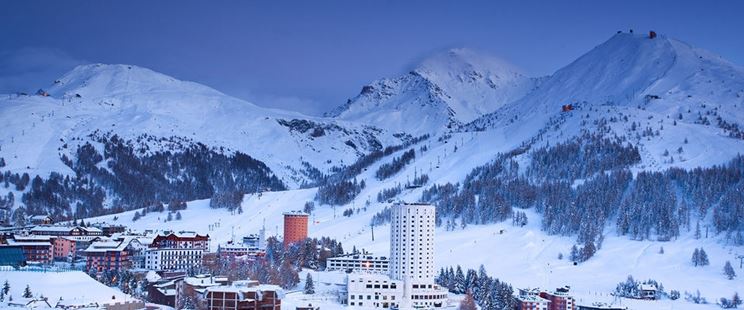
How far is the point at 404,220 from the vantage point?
283 ft

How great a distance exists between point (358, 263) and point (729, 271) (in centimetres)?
3777

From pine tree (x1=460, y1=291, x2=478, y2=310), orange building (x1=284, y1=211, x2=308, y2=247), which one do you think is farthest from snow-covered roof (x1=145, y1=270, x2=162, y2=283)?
orange building (x1=284, y1=211, x2=308, y2=247)

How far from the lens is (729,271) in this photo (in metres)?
95.9

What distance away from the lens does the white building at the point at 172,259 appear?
92812 mm

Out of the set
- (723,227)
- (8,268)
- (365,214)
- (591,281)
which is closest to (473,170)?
(365,214)

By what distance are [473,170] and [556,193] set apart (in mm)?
33425

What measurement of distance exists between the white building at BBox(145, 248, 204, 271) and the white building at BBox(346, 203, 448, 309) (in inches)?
855

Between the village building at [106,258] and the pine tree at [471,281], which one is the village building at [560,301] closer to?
the pine tree at [471,281]

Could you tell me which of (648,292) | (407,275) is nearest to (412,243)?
(407,275)

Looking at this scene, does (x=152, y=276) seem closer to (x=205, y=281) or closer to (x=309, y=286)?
(x=205, y=281)

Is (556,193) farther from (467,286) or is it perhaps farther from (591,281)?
(467,286)

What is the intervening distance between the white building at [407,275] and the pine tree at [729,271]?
32.4 m

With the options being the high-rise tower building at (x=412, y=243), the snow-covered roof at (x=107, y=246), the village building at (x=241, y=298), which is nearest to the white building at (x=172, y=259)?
the snow-covered roof at (x=107, y=246)

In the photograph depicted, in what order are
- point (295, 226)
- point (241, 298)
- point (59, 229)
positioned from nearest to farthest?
point (241, 298), point (59, 229), point (295, 226)
